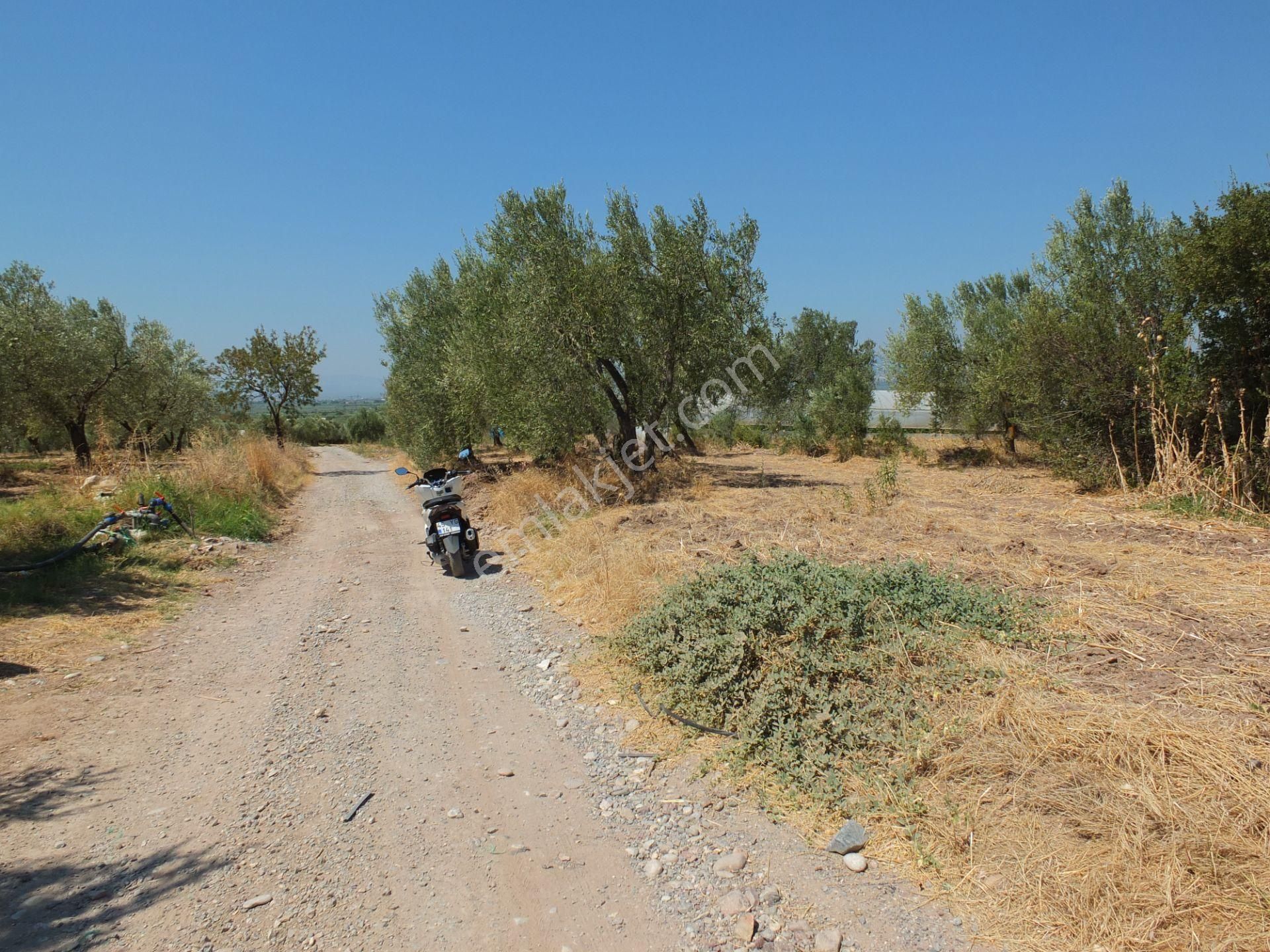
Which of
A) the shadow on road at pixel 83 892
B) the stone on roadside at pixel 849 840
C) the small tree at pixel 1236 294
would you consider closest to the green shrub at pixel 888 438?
the small tree at pixel 1236 294

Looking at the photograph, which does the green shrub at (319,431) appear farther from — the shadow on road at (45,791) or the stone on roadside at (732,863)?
the stone on roadside at (732,863)

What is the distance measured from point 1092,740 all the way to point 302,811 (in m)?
4.15

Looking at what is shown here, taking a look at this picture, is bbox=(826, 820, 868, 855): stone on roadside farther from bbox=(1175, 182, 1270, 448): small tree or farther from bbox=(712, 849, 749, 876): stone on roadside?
bbox=(1175, 182, 1270, 448): small tree

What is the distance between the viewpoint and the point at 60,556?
7520 mm

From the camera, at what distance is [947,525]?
892 centimetres

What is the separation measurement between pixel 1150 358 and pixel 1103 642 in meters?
8.56

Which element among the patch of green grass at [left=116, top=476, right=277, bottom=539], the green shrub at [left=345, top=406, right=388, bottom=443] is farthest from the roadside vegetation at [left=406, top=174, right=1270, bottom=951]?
the green shrub at [left=345, top=406, right=388, bottom=443]

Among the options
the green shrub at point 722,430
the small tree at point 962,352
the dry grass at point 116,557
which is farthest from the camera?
the green shrub at point 722,430

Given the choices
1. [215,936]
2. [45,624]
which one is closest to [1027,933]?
[215,936]

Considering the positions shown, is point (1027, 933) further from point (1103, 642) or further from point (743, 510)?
point (743, 510)

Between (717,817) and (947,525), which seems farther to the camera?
(947,525)

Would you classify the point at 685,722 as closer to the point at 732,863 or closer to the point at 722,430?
the point at 732,863

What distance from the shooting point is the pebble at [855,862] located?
293cm

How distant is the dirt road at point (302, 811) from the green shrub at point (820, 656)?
102cm
